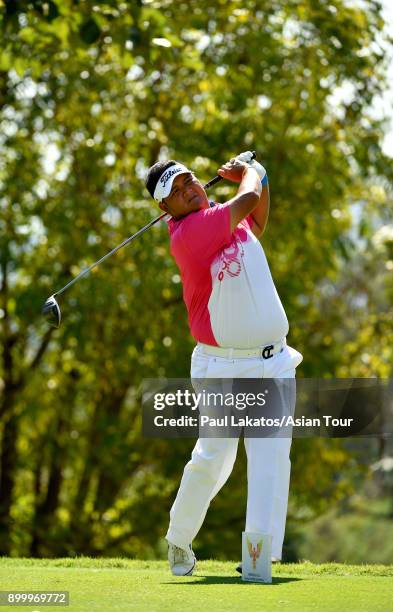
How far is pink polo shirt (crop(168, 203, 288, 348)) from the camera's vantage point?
4.59 meters

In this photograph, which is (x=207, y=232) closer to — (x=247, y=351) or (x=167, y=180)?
(x=167, y=180)

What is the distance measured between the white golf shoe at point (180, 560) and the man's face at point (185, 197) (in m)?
1.48

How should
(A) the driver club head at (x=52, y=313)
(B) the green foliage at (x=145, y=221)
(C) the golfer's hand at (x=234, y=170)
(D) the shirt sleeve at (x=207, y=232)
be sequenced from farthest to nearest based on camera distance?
(B) the green foliage at (x=145, y=221), (A) the driver club head at (x=52, y=313), (C) the golfer's hand at (x=234, y=170), (D) the shirt sleeve at (x=207, y=232)

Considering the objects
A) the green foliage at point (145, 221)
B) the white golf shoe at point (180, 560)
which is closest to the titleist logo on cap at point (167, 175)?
the white golf shoe at point (180, 560)

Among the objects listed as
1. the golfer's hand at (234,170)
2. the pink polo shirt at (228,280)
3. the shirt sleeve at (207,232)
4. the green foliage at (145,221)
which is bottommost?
the green foliage at (145,221)

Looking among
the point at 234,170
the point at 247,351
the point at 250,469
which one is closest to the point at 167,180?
the point at 234,170

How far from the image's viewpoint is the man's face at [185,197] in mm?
4777

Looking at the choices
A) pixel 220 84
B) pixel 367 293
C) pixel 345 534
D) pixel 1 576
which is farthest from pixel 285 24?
pixel 345 534

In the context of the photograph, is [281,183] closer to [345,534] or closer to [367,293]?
[367,293]

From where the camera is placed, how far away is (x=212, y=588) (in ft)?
14.2

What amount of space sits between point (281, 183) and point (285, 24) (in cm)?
169

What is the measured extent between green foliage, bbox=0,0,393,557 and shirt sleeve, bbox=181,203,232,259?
20.4 feet

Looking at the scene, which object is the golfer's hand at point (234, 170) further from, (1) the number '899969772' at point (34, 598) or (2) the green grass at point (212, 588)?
(1) the number '899969772' at point (34, 598)

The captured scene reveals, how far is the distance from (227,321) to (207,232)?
1.24 ft
